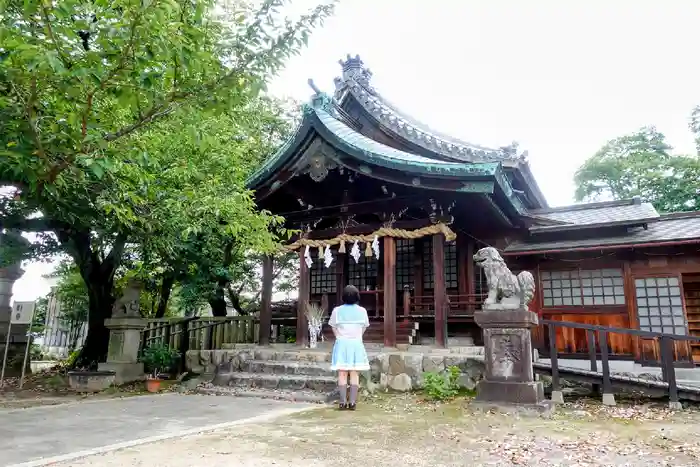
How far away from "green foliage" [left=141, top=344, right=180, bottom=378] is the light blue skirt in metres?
5.43

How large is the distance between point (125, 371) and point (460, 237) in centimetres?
836

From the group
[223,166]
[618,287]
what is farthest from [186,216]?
[618,287]

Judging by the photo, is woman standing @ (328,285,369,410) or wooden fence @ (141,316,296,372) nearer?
woman standing @ (328,285,369,410)

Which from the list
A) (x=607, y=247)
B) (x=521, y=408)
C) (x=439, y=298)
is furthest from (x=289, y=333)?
(x=521, y=408)

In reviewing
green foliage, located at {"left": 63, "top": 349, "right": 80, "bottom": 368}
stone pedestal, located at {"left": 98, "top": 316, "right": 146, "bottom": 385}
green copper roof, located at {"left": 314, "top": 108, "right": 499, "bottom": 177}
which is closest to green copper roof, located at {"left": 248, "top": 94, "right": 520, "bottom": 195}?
green copper roof, located at {"left": 314, "top": 108, "right": 499, "bottom": 177}

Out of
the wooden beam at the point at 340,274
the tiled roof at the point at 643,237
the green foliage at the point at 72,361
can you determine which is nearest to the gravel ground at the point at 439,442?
the tiled roof at the point at 643,237

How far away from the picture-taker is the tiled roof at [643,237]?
33.1ft

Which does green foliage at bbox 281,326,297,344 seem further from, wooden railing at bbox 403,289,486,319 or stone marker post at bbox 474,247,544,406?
stone marker post at bbox 474,247,544,406

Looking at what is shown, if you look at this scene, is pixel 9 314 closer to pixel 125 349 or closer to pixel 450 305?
pixel 125 349

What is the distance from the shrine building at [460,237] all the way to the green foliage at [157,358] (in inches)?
90.5

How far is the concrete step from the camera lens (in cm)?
820

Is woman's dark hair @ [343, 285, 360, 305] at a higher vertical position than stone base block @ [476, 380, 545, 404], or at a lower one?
higher

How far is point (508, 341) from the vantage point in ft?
22.5

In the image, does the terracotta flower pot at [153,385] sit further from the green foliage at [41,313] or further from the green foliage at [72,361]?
the green foliage at [41,313]
